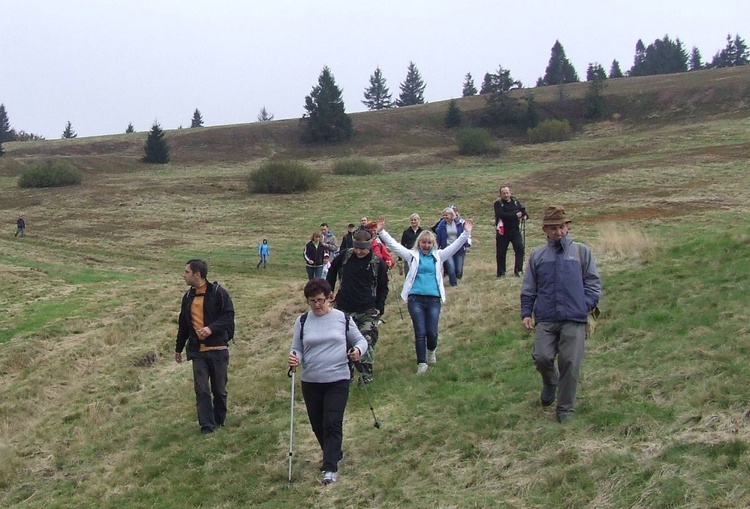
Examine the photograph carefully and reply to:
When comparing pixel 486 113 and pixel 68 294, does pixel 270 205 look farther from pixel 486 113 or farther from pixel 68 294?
pixel 486 113

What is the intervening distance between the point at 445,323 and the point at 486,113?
6800 centimetres

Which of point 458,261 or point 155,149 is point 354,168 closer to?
point 155,149

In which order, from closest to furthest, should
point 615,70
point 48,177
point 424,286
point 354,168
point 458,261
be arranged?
point 424,286
point 458,261
point 48,177
point 354,168
point 615,70

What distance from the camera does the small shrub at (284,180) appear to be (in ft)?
150

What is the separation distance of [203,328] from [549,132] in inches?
2478

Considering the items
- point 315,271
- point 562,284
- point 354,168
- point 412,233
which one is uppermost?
point 354,168

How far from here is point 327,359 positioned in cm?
608

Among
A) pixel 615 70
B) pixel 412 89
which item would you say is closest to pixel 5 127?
pixel 412 89

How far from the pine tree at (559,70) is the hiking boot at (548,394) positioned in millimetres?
113555

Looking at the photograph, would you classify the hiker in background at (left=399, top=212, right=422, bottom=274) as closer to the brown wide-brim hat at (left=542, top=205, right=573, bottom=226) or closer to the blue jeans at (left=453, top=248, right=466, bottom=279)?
the blue jeans at (left=453, top=248, right=466, bottom=279)

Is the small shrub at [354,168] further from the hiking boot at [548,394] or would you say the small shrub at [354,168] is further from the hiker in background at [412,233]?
the hiking boot at [548,394]

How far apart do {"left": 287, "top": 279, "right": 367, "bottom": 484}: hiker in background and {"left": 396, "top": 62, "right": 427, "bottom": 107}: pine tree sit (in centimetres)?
13214

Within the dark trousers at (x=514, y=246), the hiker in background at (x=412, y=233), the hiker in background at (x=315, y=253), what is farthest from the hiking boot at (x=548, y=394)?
the hiker in background at (x=315, y=253)

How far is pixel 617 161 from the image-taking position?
46094 millimetres
